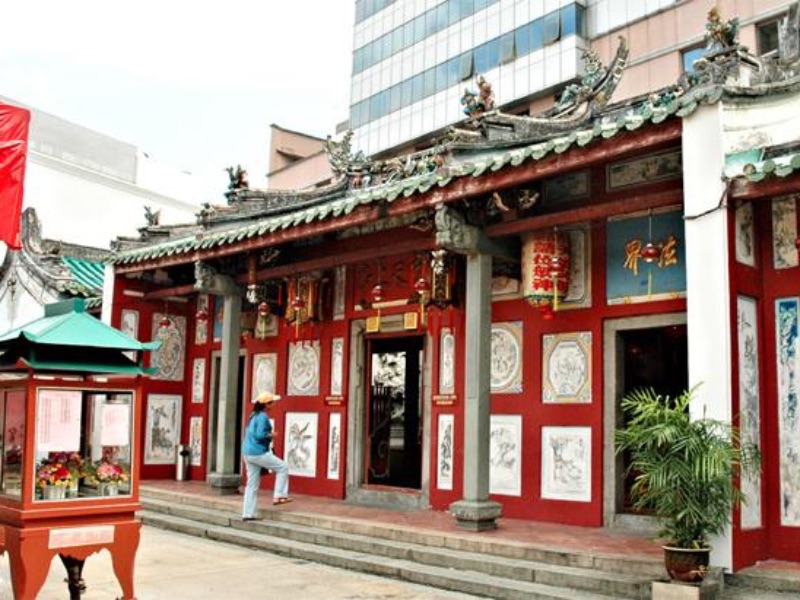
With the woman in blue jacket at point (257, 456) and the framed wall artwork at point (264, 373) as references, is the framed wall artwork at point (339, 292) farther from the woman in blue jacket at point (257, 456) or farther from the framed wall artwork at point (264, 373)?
the woman in blue jacket at point (257, 456)

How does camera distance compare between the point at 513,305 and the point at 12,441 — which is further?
the point at 513,305

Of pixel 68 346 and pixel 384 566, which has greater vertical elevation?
pixel 68 346

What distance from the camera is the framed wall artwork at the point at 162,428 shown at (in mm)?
14219

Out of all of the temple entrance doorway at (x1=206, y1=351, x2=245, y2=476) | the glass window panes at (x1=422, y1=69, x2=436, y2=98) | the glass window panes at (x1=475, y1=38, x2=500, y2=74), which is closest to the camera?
the temple entrance doorway at (x1=206, y1=351, x2=245, y2=476)

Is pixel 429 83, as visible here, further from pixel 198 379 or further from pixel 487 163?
pixel 487 163

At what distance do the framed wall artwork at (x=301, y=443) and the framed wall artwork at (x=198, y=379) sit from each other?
2370mm

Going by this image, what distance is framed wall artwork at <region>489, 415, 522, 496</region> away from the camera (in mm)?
9578

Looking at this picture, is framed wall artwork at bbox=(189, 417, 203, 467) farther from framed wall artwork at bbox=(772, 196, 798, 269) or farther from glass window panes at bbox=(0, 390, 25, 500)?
framed wall artwork at bbox=(772, 196, 798, 269)

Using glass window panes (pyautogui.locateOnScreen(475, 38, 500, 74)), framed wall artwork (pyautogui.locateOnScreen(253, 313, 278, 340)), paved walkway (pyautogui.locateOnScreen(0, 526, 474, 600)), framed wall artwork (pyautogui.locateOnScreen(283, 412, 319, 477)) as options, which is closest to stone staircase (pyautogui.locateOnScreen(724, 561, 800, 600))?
paved walkway (pyautogui.locateOnScreen(0, 526, 474, 600))

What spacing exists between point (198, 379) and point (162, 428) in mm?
993

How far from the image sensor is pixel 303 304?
484 inches

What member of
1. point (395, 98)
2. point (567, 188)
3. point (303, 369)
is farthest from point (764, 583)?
point (395, 98)

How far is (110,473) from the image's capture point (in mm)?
6395

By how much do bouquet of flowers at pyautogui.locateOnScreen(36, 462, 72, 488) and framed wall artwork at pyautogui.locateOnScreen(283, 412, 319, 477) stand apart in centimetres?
613
